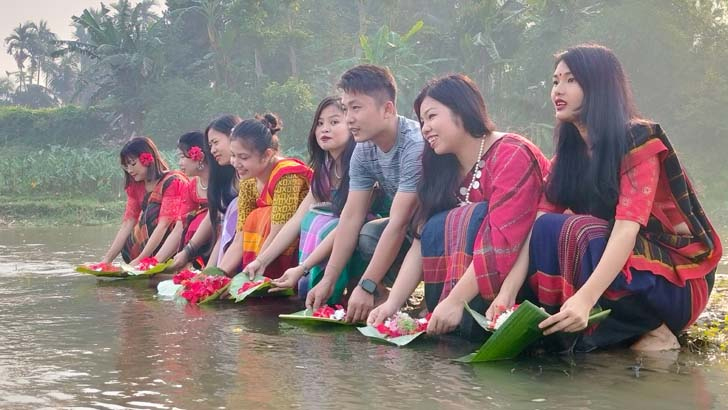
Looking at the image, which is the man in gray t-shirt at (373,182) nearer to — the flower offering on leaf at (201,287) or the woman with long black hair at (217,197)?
the flower offering on leaf at (201,287)

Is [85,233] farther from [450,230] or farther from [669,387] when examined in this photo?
[669,387]

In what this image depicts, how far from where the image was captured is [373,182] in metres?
3.78

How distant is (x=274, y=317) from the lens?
3.71m

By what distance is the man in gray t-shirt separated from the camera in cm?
337

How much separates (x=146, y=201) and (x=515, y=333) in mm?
3895

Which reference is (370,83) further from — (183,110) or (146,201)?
(183,110)

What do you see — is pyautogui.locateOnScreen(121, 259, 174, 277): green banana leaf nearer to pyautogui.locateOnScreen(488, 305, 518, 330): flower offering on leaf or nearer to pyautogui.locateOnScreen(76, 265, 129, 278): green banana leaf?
pyautogui.locateOnScreen(76, 265, 129, 278): green banana leaf

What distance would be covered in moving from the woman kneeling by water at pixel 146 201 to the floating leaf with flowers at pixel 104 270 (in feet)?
0.62

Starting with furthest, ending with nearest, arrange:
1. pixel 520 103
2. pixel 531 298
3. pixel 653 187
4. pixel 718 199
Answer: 1. pixel 520 103
2. pixel 718 199
3. pixel 531 298
4. pixel 653 187

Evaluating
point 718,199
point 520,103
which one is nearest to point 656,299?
point 718,199

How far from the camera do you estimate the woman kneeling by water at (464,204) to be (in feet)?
9.32

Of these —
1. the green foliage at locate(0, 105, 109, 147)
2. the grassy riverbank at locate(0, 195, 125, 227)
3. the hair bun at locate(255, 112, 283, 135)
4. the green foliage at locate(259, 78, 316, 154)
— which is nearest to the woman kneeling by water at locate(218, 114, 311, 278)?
the hair bun at locate(255, 112, 283, 135)

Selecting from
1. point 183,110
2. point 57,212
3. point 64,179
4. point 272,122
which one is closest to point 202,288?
point 272,122

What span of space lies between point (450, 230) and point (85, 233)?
27.8 feet
